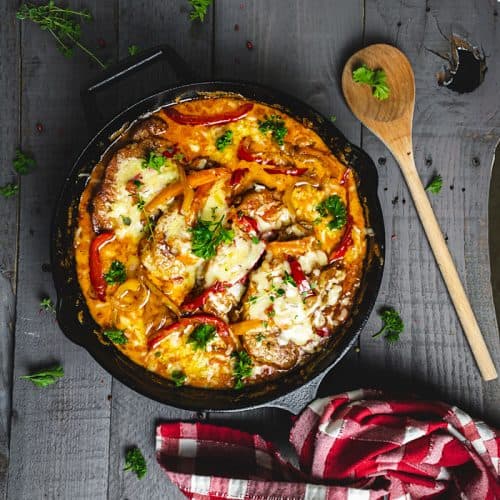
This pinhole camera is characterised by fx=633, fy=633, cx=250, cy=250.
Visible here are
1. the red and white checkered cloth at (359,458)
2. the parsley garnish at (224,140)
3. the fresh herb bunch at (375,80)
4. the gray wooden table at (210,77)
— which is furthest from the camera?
the gray wooden table at (210,77)

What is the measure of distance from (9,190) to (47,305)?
2.44ft

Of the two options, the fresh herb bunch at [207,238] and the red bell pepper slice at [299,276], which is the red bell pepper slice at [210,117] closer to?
the fresh herb bunch at [207,238]

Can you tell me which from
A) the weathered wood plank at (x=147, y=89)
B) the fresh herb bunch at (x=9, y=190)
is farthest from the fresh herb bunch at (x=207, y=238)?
the fresh herb bunch at (x=9, y=190)

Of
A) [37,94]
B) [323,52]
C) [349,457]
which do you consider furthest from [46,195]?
[349,457]

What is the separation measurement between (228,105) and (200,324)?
3.99 feet

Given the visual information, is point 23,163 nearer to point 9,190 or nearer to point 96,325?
point 9,190

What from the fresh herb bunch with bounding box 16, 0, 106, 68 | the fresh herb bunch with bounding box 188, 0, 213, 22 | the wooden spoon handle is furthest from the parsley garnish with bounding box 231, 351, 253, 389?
the fresh herb bunch with bounding box 188, 0, 213, 22

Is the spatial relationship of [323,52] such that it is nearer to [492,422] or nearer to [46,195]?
[46,195]

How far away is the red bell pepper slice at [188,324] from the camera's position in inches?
132

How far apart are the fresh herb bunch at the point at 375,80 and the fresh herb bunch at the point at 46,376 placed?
2.54 m

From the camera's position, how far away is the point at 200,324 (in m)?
3.38

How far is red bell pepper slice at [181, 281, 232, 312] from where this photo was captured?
336cm

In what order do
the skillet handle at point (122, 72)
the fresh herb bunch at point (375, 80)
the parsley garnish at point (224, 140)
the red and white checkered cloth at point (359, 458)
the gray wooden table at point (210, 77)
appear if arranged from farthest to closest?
the gray wooden table at point (210, 77) → the fresh herb bunch at point (375, 80) → the red and white checkered cloth at point (359, 458) → the parsley garnish at point (224, 140) → the skillet handle at point (122, 72)

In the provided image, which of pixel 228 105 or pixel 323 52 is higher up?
pixel 323 52
